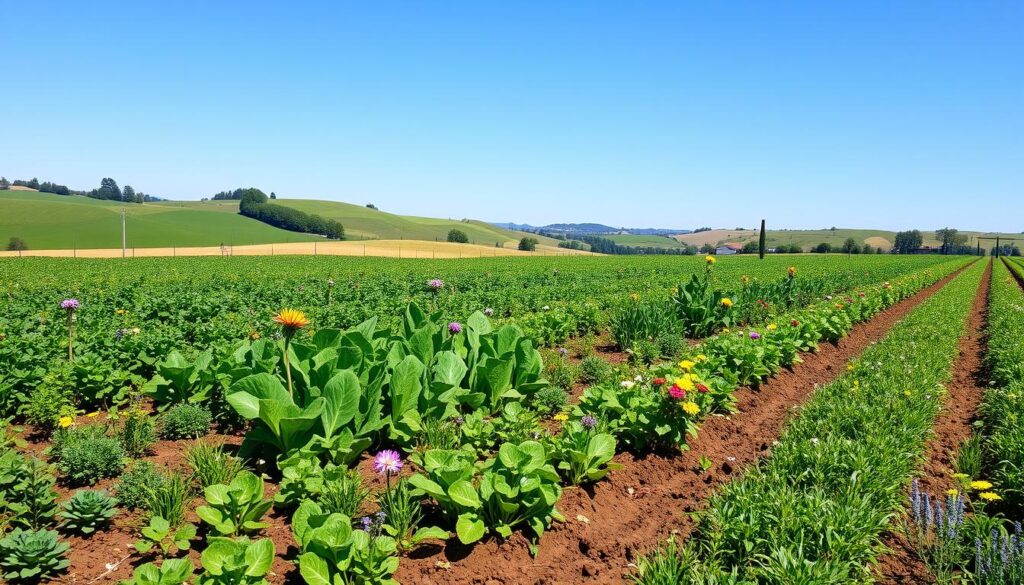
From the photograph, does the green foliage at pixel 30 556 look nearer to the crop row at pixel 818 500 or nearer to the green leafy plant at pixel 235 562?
the green leafy plant at pixel 235 562

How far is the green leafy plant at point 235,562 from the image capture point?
2412mm

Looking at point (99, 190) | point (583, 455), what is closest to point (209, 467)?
point (583, 455)

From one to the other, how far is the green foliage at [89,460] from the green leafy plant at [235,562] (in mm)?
1905

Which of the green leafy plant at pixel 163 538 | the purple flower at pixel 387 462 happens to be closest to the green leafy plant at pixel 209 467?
the green leafy plant at pixel 163 538

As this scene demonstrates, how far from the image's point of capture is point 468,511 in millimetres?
3162

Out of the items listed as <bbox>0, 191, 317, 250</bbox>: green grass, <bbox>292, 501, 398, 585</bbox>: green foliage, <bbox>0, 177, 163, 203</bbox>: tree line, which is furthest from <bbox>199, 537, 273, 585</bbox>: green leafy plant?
<bbox>0, 177, 163, 203</bbox>: tree line

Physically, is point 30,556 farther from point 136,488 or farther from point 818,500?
point 818,500

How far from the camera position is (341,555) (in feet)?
8.41

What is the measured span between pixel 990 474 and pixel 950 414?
84.8 inches

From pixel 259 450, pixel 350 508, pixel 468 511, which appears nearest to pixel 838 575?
pixel 468 511

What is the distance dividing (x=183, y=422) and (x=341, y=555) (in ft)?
9.31

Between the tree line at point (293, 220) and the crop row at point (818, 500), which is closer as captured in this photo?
the crop row at point (818, 500)

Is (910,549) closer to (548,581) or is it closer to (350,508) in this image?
(548,581)

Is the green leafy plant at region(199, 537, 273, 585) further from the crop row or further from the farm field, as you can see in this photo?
the crop row
